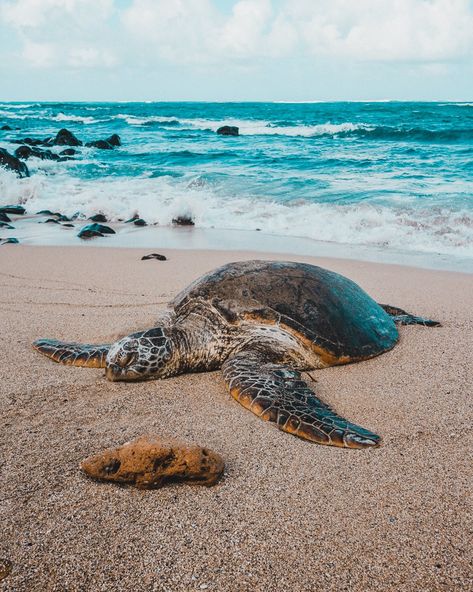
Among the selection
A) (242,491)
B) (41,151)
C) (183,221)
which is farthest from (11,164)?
(242,491)

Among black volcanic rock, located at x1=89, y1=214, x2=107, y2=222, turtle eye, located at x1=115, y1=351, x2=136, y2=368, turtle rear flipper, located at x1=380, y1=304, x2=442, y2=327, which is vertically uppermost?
turtle eye, located at x1=115, y1=351, x2=136, y2=368

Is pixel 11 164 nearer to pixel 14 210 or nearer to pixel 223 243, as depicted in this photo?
pixel 14 210

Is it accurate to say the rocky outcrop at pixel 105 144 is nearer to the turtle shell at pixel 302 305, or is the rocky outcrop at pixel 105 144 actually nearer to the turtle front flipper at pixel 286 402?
the turtle shell at pixel 302 305

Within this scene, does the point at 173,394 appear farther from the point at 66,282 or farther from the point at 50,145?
the point at 50,145

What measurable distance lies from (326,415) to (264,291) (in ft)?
4.27

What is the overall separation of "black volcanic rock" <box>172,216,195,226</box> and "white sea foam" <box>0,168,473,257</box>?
0.11m

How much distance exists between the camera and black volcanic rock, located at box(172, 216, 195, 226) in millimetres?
11750

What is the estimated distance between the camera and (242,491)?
91.5 inches

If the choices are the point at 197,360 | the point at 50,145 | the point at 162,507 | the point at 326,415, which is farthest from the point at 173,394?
the point at 50,145

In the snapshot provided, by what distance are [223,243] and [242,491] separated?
7539 millimetres

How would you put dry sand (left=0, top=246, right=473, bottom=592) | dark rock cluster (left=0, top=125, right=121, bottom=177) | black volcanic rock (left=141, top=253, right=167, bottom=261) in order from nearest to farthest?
dry sand (left=0, top=246, right=473, bottom=592) < black volcanic rock (left=141, top=253, right=167, bottom=261) < dark rock cluster (left=0, top=125, right=121, bottom=177)

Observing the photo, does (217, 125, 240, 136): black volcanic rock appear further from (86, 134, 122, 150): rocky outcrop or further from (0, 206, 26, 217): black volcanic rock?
(0, 206, 26, 217): black volcanic rock

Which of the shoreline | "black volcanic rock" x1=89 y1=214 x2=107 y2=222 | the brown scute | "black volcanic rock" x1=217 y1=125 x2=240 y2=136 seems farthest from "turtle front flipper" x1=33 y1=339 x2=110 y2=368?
"black volcanic rock" x1=217 y1=125 x2=240 y2=136

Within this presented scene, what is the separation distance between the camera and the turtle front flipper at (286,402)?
9.15ft
